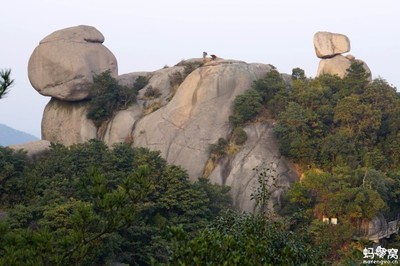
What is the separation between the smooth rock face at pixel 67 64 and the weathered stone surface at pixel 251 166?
6471 millimetres

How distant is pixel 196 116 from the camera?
24.8 m

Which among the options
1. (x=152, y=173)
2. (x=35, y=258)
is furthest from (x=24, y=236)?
(x=152, y=173)

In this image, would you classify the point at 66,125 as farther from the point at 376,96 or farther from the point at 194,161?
the point at 376,96

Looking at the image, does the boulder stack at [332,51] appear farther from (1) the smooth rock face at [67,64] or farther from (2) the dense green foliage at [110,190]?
(2) the dense green foliage at [110,190]

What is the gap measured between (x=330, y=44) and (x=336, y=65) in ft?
3.14

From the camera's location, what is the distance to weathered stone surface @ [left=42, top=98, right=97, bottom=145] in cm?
2666

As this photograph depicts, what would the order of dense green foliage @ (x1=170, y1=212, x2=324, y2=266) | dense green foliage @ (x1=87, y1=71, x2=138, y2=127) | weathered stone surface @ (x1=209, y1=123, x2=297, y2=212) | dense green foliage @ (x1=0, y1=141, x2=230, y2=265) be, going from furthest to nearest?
1. dense green foliage @ (x1=87, y1=71, x2=138, y2=127)
2. weathered stone surface @ (x1=209, y1=123, x2=297, y2=212)
3. dense green foliage @ (x1=0, y1=141, x2=230, y2=265)
4. dense green foliage @ (x1=170, y1=212, x2=324, y2=266)

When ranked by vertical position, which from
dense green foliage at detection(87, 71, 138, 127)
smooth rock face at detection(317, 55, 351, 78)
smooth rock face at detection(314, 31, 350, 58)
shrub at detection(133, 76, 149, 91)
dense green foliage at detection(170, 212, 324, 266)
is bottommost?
dense green foliage at detection(170, 212, 324, 266)

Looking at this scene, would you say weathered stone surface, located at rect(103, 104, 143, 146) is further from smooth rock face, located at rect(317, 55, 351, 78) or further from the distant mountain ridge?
the distant mountain ridge

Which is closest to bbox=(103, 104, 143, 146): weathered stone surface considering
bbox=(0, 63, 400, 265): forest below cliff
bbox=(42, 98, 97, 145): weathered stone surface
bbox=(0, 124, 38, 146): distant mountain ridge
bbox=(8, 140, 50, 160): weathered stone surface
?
bbox=(42, 98, 97, 145): weathered stone surface

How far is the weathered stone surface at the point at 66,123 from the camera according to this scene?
26.7 m

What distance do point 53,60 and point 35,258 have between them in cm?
1990

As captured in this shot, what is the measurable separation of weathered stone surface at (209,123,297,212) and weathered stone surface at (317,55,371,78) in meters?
5.21

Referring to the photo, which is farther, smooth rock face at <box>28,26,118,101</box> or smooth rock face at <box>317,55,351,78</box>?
smooth rock face at <box>317,55,351,78</box>
